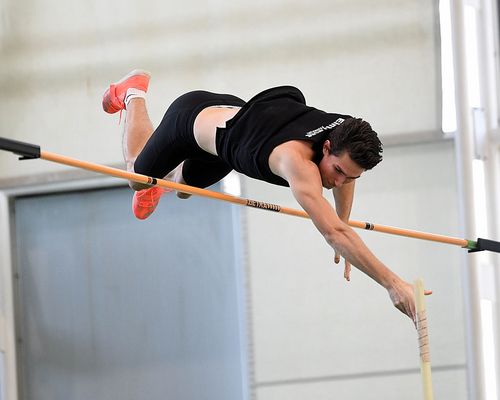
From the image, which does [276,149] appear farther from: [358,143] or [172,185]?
[172,185]

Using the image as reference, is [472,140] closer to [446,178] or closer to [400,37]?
[446,178]

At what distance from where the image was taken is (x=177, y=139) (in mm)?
3670

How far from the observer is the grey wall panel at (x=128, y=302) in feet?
19.3

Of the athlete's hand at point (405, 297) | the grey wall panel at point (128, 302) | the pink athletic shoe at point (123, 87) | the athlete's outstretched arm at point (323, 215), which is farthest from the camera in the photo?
the grey wall panel at point (128, 302)

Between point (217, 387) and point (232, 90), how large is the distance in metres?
1.67

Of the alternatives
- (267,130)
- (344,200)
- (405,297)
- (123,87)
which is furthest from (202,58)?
(405,297)

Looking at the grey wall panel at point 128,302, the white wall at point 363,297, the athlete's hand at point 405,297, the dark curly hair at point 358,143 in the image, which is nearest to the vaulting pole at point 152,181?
the dark curly hair at point 358,143

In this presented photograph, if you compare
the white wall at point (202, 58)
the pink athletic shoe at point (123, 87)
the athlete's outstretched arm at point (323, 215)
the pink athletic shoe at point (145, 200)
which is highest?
the white wall at point (202, 58)

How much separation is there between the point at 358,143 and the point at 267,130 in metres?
0.32

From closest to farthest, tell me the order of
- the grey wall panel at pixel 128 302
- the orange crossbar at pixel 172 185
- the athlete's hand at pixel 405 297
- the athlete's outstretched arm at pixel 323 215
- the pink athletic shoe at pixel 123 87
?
1. the athlete's hand at pixel 405 297
2. the athlete's outstretched arm at pixel 323 215
3. the orange crossbar at pixel 172 185
4. the pink athletic shoe at pixel 123 87
5. the grey wall panel at pixel 128 302

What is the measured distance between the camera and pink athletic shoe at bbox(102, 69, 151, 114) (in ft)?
13.5

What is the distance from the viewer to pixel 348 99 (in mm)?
5711

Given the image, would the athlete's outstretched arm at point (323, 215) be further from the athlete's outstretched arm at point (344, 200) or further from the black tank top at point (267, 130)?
the athlete's outstretched arm at point (344, 200)

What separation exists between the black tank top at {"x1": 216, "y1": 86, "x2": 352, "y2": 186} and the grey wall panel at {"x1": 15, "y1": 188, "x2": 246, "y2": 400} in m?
2.37
